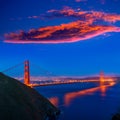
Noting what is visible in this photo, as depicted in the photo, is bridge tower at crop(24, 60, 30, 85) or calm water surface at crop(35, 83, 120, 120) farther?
bridge tower at crop(24, 60, 30, 85)

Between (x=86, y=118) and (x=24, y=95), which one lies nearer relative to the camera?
(x=24, y=95)

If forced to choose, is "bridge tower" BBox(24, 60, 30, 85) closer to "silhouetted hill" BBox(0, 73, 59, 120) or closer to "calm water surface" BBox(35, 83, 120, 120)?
"calm water surface" BBox(35, 83, 120, 120)

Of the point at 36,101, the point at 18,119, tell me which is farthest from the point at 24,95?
the point at 18,119

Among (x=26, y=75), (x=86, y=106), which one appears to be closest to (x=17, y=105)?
(x=86, y=106)

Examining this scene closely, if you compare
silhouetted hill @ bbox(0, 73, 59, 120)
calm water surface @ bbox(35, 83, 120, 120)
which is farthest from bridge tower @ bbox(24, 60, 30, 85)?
silhouetted hill @ bbox(0, 73, 59, 120)

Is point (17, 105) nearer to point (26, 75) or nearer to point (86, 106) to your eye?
point (86, 106)

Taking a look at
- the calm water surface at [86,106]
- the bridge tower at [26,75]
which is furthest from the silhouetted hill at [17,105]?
the bridge tower at [26,75]

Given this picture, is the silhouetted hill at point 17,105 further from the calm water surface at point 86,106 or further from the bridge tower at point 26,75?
the bridge tower at point 26,75

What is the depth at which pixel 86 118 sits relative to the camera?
48.6 m

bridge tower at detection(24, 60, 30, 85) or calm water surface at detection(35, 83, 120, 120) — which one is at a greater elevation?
bridge tower at detection(24, 60, 30, 85)

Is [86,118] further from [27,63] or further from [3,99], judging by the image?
[27,63]

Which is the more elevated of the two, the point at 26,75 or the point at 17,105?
the point at 26,75

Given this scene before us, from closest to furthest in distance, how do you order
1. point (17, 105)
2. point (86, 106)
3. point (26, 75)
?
point (17, 105) → point (86, 106) → point (26, 75)

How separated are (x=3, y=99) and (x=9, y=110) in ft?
8.66
